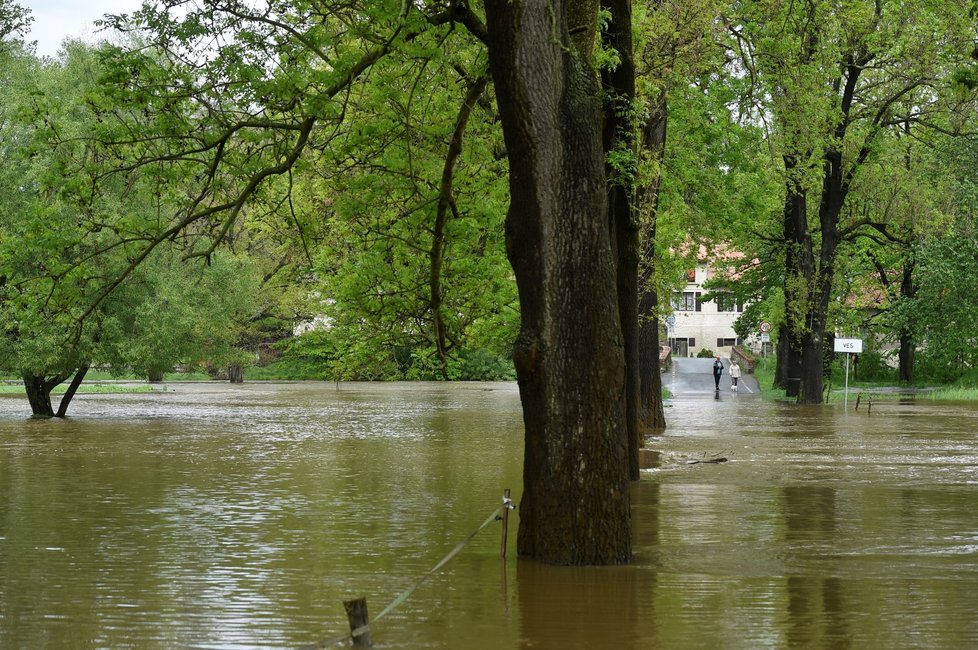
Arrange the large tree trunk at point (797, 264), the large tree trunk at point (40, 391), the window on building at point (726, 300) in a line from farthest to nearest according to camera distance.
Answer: the window on building at point (726, 300) < the large tree trunk at point (797, 264) < the large tree trunk at point (40, 391)

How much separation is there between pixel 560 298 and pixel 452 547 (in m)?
3.58

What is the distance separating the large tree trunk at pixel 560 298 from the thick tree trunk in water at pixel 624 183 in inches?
74.1

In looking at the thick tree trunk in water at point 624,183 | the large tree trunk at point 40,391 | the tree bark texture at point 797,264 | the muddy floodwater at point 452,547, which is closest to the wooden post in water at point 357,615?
the muddy floodwater at point 452,547

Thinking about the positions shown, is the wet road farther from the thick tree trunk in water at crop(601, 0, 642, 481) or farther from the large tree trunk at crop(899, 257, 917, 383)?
the thick tree trunk in water at crop(601, 0, 642, 481)

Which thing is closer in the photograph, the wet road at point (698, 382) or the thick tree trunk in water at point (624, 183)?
the thick tree trunk in water at point (624, 183)

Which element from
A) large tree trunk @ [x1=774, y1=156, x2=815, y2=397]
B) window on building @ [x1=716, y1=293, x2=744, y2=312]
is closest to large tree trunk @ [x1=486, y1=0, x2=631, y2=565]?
large tree trunk @ [x1=774, y1=156, x2=815, y2=397]

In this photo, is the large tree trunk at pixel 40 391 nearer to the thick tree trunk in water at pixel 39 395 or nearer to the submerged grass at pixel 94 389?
the thick tree trunk in water at pixel 39 395

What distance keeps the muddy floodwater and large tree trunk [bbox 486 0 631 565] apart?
495mm

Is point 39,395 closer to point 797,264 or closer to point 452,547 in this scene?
point 797,264

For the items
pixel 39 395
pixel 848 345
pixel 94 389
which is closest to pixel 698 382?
pixel 848 345

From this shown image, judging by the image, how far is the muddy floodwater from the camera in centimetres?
1008

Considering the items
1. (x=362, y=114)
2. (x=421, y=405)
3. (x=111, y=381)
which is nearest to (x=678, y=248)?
(x=421, y=405)

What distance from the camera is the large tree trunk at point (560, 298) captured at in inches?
472

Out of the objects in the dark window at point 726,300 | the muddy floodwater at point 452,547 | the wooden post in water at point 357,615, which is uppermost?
the dark window at point 726,300
